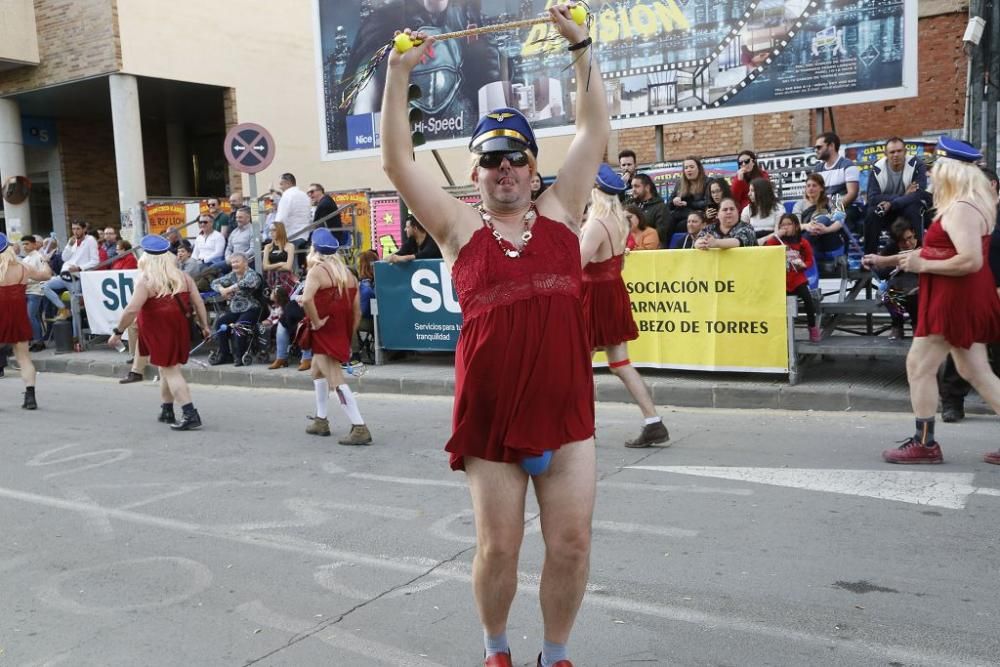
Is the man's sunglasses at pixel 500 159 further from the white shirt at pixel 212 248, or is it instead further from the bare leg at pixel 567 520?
the white shirt at pixel 212 248

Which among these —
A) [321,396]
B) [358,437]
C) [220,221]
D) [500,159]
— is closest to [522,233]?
[500,159]

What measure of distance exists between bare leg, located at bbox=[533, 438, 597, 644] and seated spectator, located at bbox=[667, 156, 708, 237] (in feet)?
26.3

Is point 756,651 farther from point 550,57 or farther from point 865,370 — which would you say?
point 550,57

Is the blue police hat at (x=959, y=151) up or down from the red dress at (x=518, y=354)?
up

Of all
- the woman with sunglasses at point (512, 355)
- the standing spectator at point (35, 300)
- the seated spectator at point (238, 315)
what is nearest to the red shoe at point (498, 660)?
the woman with sunglasses at point (512, 355)

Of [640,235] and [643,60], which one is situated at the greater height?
[643,60]

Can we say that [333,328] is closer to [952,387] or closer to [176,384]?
[176,384]

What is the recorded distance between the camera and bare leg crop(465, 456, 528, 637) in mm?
3068

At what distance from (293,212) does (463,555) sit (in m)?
10.7

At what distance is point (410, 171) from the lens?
3.12m

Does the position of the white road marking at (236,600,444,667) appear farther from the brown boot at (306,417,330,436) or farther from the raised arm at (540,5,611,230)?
the brown boot at (306,417,330,436)

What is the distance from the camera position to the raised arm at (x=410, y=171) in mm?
3080

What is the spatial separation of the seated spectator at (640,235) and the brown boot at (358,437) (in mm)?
3716

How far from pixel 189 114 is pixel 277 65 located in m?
3.74
